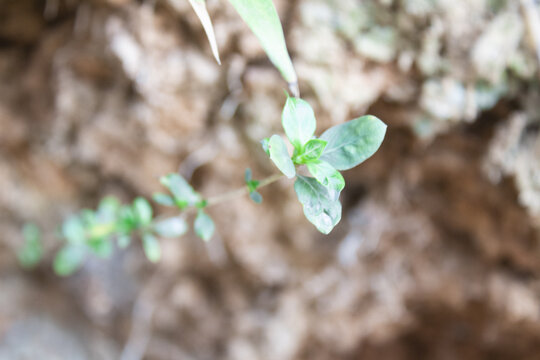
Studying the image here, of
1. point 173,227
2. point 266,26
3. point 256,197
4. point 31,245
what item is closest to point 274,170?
point 173,227

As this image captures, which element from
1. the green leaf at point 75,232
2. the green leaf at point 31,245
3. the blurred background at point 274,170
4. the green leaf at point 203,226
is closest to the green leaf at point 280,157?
the green leaf at point 203,226

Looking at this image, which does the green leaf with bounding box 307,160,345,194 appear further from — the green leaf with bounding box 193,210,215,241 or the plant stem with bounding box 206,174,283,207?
the green leaf with bounding box 193,210,215,241

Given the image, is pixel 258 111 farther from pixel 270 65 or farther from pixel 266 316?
pixel 266 316

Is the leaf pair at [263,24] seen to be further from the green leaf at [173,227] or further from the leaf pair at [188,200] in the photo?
the green leaf at [173,227]

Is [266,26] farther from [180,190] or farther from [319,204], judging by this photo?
[180,190]

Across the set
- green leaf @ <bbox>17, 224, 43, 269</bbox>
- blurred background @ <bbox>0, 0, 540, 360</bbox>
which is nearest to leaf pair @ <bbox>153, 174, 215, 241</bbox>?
blurred background @ <bbox>0, 0, 540, 360</bbox>

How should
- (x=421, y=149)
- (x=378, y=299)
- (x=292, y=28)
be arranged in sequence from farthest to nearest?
(x=378, y=299) < (x=421, y=149) < (x=292, y=28)

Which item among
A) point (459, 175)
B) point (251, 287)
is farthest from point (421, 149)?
point (251, 287)
